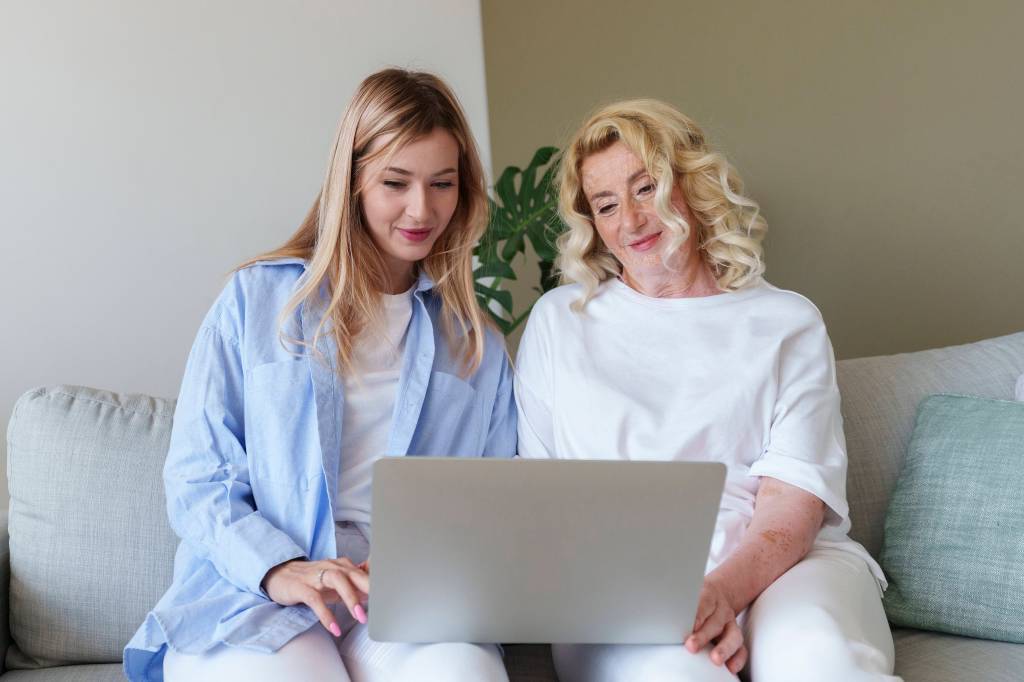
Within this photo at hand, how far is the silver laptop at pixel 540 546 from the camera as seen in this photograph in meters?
1.20

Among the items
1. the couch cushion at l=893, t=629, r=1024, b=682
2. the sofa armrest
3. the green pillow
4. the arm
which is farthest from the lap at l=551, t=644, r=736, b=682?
the sofa armrest

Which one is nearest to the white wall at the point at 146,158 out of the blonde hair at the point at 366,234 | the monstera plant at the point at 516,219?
the monstera plant at the point at 516,219

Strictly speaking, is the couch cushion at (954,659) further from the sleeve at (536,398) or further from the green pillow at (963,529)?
the sleeve at (536,398)

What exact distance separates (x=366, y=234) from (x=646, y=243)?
0.50 m

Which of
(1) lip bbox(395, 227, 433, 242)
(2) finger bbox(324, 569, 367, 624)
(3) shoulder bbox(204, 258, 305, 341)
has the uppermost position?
(1) lip bbox(395, 227, 433, 242)

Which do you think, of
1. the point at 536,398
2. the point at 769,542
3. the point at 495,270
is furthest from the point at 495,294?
the point at 769,542

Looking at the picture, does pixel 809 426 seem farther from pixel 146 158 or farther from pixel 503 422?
pixel 146 158

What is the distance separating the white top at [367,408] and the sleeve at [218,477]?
0.48 feet

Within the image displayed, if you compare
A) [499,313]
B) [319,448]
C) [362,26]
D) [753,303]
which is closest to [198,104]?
[362,26]

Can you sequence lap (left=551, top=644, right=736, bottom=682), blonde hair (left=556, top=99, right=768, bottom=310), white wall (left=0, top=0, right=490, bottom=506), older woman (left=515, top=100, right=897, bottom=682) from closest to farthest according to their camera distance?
lap (left=551, top=644, right=736, bottom=682)
older woman (left=515, top=100, right=897, bottom=682)
blonde hair (left=556, top=99, right=768, bottom=310)
white wall (left=0, top=0, right=490, bottom=506)

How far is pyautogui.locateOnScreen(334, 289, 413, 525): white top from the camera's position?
174cm

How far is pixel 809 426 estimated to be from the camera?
1784 mm

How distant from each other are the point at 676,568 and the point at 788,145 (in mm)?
2247

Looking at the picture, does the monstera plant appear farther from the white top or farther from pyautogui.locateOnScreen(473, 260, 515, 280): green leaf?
the white top
